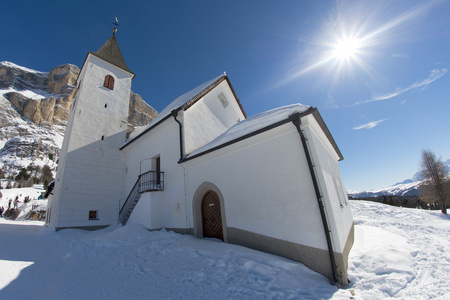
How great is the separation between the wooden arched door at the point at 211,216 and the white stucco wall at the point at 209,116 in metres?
2.49

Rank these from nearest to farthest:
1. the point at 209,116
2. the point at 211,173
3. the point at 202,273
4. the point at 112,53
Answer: the point at 202,273 < the point at 211,173 < the point at 209,116 < the point at 112,53

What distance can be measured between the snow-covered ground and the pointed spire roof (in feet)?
46.3

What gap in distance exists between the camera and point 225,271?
14.6 ft

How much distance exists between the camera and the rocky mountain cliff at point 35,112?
9475 centimetres

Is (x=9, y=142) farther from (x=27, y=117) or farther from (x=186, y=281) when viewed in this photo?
(x=186, y=281)

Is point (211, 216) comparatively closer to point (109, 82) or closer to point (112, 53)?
point (109, 82)

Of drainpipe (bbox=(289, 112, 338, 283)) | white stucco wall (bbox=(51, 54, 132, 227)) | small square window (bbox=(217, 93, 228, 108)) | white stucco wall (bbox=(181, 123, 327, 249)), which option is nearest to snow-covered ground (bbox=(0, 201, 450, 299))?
drainpipe (bbox=(289, 112, 338, 283))

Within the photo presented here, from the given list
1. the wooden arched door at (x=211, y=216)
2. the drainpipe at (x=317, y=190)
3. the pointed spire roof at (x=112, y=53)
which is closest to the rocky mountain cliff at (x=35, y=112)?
the pointed spire roof at (x=112, y=53)

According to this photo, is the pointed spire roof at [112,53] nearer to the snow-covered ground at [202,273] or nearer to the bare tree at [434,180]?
the snow-covered ground at [202,273]

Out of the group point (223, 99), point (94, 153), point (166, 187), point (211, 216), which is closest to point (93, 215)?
point (94, 153)

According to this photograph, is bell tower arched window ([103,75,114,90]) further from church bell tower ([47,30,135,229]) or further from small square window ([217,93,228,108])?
small square window ([217,93,228,108])

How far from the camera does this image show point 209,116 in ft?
37.3

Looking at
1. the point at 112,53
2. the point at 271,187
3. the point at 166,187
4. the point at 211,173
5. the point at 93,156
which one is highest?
the point at 112,53

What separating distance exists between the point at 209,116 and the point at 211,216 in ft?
19.2
